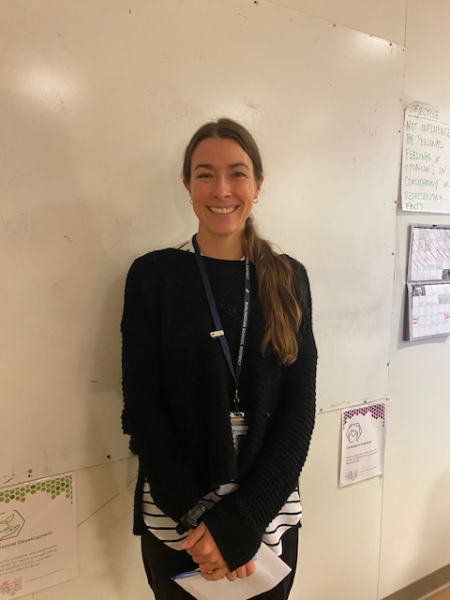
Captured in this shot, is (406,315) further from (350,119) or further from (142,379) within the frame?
(142,379)

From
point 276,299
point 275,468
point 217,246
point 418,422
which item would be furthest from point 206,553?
point 418,422

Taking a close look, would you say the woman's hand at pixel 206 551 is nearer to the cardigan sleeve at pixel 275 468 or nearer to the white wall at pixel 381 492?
the cardigan sleeve at pixel 275 468

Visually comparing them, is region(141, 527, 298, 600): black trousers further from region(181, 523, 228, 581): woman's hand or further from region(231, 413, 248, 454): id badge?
region(231, 413, 248, 454): id badge

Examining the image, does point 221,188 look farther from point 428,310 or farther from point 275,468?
point 428,310

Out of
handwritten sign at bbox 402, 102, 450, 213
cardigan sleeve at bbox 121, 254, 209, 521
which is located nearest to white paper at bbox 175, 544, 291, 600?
cardigan sleeve at bbox 121, 254, 209, 521

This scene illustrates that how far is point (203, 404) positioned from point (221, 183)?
20.0 inches

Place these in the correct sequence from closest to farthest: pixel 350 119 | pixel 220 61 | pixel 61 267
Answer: pixel 61 267, pixel 220 61, pixel 350 119

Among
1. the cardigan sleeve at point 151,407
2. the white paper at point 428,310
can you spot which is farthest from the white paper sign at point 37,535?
the white paper at point 428,310

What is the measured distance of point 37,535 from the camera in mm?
1136

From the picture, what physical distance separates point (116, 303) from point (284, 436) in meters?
0.55

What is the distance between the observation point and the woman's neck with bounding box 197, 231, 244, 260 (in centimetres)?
107

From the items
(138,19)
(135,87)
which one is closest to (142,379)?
(135,87)

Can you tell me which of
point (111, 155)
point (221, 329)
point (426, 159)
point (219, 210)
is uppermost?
point (426, 159)

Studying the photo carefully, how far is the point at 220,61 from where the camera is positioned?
3.98ft
